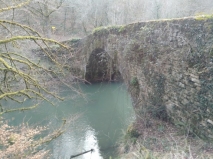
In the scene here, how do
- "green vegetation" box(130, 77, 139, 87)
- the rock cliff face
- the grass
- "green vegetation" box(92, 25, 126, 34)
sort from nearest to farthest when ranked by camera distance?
the grass
the rock cliff face
"green vegetation" box(130, 77, 139, 87)
"green vegetation" box(92, 25, 126, 34)

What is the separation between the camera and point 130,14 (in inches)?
640

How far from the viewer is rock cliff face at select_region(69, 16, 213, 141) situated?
16.0 ft

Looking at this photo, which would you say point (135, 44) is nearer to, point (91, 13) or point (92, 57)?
point (92, 57)

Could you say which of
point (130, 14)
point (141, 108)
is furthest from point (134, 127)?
point (130, 14)

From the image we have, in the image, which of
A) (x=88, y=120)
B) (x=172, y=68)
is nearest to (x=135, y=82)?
(x=172, y=68)

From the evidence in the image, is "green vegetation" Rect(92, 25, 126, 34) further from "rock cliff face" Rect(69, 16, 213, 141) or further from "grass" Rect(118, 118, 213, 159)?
"grass" Rect(118, 118, 213, 159)

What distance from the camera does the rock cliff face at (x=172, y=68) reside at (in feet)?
16.0

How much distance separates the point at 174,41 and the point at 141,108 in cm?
227

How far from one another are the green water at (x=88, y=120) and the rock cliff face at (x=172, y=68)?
1632mm

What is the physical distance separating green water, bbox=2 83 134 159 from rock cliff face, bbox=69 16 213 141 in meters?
1.63

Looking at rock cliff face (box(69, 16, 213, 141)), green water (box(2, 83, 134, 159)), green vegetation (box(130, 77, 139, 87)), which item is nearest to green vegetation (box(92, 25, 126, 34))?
rock cliff face (box(69, 16, 213, 141))

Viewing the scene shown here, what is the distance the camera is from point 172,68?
5871 mm

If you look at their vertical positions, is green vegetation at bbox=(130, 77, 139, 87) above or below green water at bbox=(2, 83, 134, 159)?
above

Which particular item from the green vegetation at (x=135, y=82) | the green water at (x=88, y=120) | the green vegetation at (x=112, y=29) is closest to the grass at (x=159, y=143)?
the green water at (x=88, y=120)
